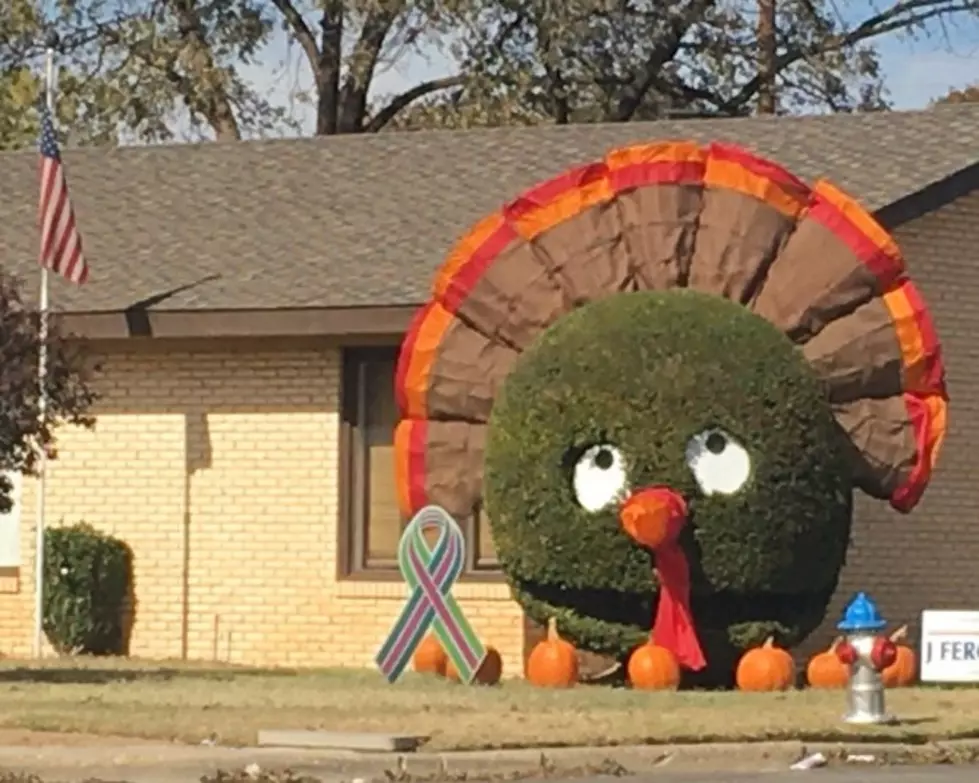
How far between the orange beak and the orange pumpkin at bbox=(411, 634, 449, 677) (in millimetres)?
2224

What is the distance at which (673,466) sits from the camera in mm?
18516

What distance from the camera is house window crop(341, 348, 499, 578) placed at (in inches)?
870

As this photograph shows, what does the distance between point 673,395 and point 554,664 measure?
2224mm

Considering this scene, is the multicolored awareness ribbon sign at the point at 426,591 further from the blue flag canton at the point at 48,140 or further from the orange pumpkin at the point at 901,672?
the blue flag canton at the point at 48,140

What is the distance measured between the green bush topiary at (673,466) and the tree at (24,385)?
329 centimetres

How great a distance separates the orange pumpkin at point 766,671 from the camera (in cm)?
1858

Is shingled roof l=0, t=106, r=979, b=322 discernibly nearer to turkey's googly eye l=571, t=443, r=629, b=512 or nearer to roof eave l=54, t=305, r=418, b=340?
roof eave l=54, t=305, r=418, b=340

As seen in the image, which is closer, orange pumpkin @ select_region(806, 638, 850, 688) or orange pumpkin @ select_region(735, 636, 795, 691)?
orange pumpkin @ select_region(735, 636, 795, 691)

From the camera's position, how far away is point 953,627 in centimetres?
1900

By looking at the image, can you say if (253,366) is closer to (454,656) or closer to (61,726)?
(454,656)

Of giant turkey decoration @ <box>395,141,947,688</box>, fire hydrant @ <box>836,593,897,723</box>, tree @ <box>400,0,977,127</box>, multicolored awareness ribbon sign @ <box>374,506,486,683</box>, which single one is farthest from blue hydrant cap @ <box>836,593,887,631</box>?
tree @ <box>400,0,977,127</box>

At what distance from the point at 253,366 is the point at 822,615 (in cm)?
582

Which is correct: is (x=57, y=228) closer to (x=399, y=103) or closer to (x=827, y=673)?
(x=827, y=673)

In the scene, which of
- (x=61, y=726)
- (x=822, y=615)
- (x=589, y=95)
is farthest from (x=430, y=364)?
(x=589, y=95)
